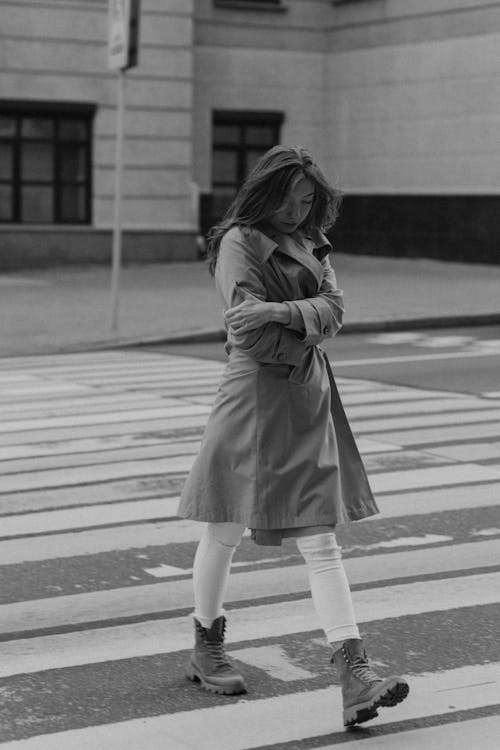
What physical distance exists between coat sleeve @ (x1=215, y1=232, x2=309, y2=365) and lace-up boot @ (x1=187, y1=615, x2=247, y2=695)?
892 mm

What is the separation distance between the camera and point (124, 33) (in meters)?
15.7

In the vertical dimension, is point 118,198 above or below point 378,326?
above

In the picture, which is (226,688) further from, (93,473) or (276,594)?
(93,473)

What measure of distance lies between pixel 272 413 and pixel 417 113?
23.7 m

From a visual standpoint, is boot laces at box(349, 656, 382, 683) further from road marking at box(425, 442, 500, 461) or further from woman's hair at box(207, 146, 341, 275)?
road marking at box(425, 442, 500, 461)

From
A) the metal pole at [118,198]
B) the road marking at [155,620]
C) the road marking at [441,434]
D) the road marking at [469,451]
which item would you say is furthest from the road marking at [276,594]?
the metal pole at [118,198]

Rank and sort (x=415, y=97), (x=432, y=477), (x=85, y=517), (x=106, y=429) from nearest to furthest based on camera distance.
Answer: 1. (x=85, y=517)
2. (x=432, y=477)
3. (x=106, y=429)
4. (x=415, y=97)

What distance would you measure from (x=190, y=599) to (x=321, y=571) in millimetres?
1380

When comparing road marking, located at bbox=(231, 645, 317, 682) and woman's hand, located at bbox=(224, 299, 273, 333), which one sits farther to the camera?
road marking, located at bbox=(231, 645, 317, 682)

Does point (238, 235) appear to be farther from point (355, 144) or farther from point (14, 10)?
point (355, 144)

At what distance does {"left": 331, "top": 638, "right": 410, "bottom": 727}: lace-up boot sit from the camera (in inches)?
170

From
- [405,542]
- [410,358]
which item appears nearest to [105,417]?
[405,542]

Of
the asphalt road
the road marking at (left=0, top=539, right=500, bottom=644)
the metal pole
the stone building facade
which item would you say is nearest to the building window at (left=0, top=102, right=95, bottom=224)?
the stone building facade

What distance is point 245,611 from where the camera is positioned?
5.69m
